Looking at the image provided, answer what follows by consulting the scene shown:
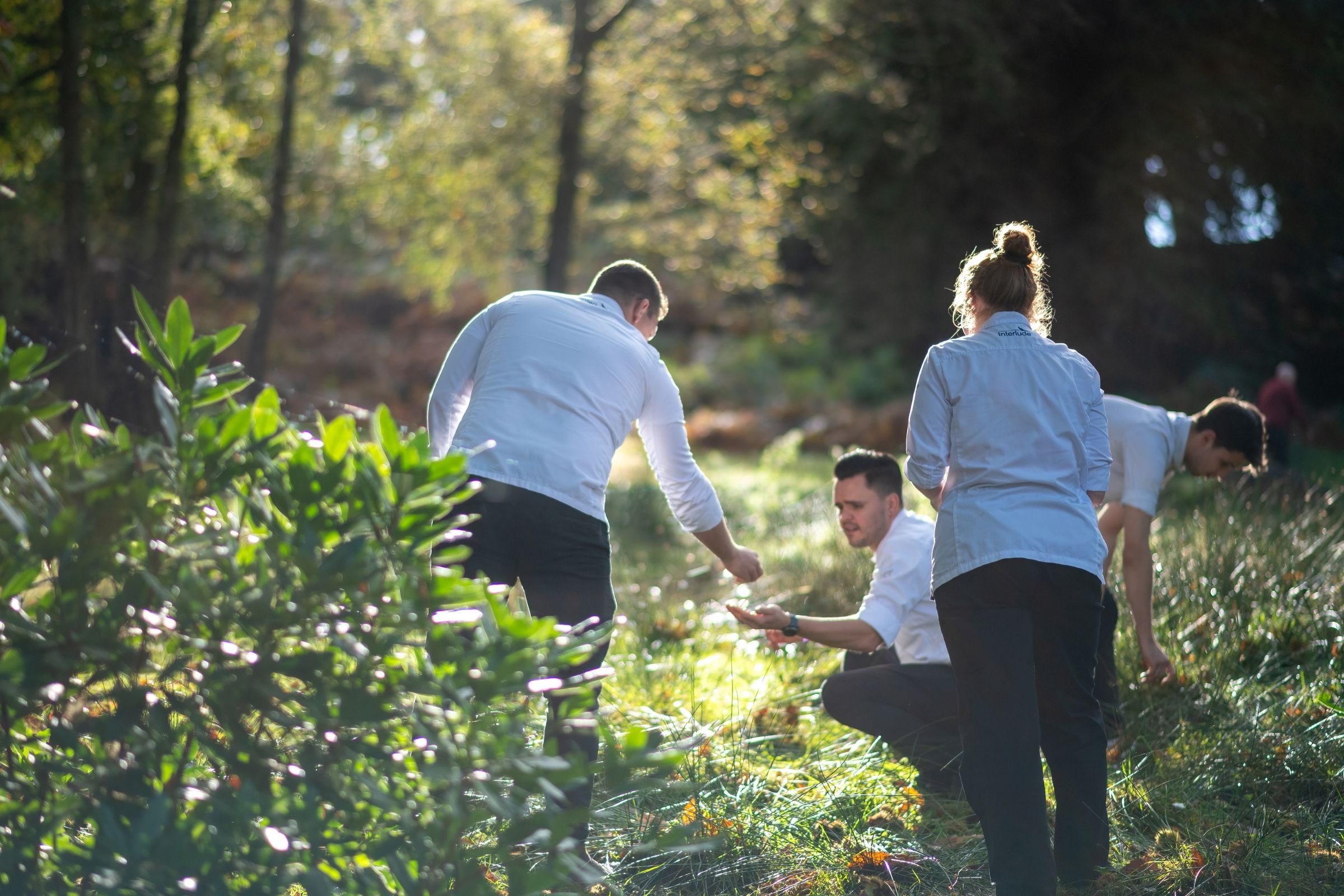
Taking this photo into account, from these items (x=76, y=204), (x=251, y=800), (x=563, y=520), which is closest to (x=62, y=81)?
(x=76, y=204)

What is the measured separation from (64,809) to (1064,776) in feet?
8.21

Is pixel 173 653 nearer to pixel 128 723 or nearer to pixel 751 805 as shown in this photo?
pixel 128 723

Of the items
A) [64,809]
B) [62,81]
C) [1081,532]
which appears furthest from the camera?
[62,81]

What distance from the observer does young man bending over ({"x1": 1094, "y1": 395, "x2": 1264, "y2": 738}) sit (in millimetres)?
4242

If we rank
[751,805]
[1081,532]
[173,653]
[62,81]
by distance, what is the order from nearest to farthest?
1. [173,653]
2. [1081,532]
3. [751,805]
4. [62,81]

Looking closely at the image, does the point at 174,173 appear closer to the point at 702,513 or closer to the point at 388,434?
the point at 702,513

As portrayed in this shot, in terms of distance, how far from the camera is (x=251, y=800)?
1.84m

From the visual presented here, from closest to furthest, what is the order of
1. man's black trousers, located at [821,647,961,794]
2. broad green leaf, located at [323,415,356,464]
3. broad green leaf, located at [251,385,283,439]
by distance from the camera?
broad green leaf, located at [323,415,356,464] → broad green leaf, located at [251,385,283,439] → man's black trousers, located at [821,647,961,794]

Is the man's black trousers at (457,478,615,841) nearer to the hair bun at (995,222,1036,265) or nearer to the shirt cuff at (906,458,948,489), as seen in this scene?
the shirt cuff at (906,458,948,489)

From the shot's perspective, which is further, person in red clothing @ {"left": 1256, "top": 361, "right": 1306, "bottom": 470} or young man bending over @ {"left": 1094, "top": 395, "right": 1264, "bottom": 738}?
person in red clothing @ {"left": 1256, "top": 361, "right": 1306, "bottom": 470}

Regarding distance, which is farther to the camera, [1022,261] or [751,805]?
[751,805]

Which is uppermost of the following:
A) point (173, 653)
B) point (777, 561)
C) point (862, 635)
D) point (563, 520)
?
point (173, 653)

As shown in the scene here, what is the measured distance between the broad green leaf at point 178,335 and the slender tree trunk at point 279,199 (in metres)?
7.70

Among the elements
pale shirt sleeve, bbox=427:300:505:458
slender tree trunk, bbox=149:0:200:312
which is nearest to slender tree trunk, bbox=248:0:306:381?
slender tree trunk, bbox=149:0:200:312
